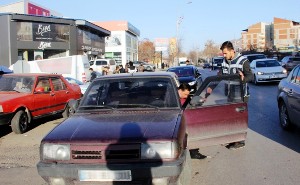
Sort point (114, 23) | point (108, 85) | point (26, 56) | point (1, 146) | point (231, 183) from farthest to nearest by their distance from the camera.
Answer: point (114, 23), point (26, 56), point (1, 146), point (108, 85), point (231, 183)

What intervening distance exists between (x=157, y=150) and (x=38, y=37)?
105 ft

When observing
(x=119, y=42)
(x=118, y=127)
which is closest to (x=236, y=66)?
(x=118, y=127)

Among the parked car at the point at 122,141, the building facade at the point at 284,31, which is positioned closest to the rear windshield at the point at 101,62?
the parked car at the point at 122,141

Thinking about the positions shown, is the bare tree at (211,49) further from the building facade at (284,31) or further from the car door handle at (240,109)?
the car door handle at (240,109)

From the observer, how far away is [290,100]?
8.09m

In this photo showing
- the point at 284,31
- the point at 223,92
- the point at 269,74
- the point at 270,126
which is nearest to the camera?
the point at 223,92

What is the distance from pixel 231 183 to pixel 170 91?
4.86ft

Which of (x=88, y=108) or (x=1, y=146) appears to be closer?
(x=88, y=108)

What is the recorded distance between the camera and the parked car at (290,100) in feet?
25.2

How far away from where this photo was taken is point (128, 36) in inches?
3071

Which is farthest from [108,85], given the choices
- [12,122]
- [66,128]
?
[12,122]

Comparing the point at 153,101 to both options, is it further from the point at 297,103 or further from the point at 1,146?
the point at 1,146

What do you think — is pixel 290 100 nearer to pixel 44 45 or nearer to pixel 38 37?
pixel 38 37

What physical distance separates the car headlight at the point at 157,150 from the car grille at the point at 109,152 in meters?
0.06
